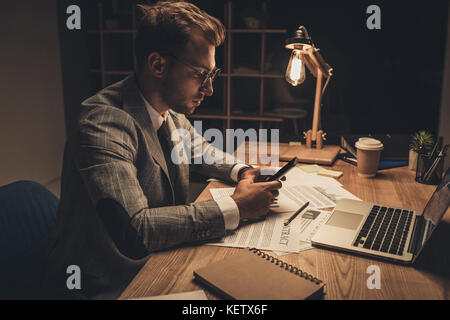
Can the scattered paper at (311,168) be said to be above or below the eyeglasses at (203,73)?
below

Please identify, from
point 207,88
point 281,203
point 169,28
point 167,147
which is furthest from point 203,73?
point 281,203

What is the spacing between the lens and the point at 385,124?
5027 mm

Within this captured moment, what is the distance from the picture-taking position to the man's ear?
1262 mm

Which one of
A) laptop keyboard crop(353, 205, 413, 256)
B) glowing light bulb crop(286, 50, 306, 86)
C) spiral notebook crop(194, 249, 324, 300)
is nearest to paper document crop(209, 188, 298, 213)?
laptop keyboard crop(353, 205, 413, 256)

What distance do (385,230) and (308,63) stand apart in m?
1.16

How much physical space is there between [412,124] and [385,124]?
0.34 metres

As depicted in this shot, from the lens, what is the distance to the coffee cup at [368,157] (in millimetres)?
1519

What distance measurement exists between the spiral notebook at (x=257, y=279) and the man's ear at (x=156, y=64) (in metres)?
0.74

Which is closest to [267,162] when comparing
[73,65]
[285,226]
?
[285,226]

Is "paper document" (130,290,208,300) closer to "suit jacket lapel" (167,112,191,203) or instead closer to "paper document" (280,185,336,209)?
"paper document" (280,185,336,209)

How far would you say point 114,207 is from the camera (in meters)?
0.98

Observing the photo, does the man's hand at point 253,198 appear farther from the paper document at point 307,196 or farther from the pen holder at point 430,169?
the pen holder at point 430,169

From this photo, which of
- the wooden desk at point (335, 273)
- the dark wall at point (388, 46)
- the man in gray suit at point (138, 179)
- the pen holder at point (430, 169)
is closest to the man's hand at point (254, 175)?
the man in gray suit at point (138, 179)

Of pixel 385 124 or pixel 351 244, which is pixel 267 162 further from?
pixel 385 124
